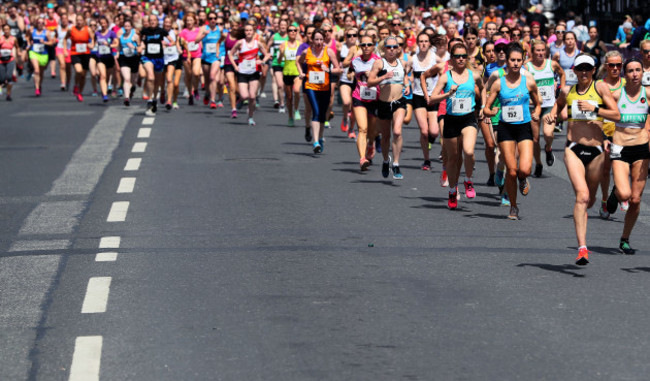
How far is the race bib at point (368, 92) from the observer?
16125mm

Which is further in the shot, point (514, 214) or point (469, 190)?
point (469, 190)

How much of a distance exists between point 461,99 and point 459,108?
0.30 ft

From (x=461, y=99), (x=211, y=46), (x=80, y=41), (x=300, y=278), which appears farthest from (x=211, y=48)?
(x=300, y=278)

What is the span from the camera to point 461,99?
13773 millimetres

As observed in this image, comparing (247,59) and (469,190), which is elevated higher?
(247,59)

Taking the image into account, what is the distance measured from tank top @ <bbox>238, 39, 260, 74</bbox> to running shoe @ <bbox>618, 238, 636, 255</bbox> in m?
12.8

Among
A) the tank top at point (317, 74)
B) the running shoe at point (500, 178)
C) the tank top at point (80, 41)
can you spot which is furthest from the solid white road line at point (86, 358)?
the tank top at point (80, 41)

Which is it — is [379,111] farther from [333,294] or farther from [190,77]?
[190,77]

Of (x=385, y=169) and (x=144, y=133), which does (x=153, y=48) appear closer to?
(x=144, y=133)

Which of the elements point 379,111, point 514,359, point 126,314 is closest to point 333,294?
point 126,314

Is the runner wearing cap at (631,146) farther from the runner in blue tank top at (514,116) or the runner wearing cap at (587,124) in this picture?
the runner in blue tank top at (514,116)

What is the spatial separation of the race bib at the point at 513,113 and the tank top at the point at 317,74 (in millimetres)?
5996

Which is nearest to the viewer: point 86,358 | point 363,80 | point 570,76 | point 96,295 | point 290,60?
point 86,358

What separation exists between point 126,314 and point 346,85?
10.9 metres
